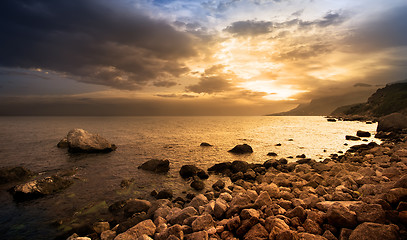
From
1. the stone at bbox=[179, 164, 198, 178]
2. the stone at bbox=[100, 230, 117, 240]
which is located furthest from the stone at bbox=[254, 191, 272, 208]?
the stone at bbox=[179, 164, 198, 178]

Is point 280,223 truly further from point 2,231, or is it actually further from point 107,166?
point 107,166

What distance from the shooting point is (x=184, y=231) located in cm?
699

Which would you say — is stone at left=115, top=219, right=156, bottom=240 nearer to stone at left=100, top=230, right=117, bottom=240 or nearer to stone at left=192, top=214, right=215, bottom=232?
stone at left=100, top=230, right=117, bottom=240

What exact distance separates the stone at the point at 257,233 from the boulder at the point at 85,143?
2826 cm

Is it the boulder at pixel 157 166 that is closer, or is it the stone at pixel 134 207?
the stone at pixel 134 207

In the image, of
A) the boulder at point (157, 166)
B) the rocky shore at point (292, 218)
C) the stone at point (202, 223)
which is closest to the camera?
the rocky shore at point (292, 218)

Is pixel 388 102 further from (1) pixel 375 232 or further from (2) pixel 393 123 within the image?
(1) pixel 375 232

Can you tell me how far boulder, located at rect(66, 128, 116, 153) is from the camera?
27875 millimetres

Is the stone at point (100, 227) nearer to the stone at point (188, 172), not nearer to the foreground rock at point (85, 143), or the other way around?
the stone at point (188, 172)

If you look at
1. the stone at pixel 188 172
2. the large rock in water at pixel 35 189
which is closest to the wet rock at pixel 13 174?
the large rock in water at pixel 35 189

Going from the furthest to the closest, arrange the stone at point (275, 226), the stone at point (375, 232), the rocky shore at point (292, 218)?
1. the stone at point (275, 226)
2. the rocky shore at point (292, 218)
3. the stone at point (375, 232)

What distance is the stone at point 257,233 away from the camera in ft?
19.2

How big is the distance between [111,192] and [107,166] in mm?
8385

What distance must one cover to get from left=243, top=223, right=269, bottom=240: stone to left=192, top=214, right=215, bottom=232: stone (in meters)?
1.43
